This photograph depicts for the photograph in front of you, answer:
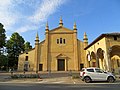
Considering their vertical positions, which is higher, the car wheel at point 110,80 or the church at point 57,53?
the church at point 57,53

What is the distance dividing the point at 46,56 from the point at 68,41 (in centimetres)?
781

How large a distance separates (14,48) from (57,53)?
2313 centimetres

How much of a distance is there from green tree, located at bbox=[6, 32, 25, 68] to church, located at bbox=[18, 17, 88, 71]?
15104mm

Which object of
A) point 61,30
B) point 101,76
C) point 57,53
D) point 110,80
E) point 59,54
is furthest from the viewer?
point 61,30

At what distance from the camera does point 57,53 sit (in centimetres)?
4262

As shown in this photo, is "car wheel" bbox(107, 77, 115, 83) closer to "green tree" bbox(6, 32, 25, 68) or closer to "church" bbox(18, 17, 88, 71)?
"church" bbox(18, 17, 88, 71)

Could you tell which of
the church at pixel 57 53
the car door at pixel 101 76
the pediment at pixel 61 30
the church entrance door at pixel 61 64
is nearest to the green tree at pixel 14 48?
the church at pixel 57 53

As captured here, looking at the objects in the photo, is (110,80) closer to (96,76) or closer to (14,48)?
(96,76)

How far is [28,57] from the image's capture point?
141 feet

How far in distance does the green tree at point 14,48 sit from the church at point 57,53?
1510cm

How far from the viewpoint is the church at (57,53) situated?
1642 inches

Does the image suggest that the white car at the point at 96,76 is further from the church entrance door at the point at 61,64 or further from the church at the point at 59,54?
the church entrance door at the point at 61,64

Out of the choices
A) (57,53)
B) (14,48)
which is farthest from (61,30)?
(14,48)

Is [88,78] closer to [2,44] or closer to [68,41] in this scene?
[68,41]
